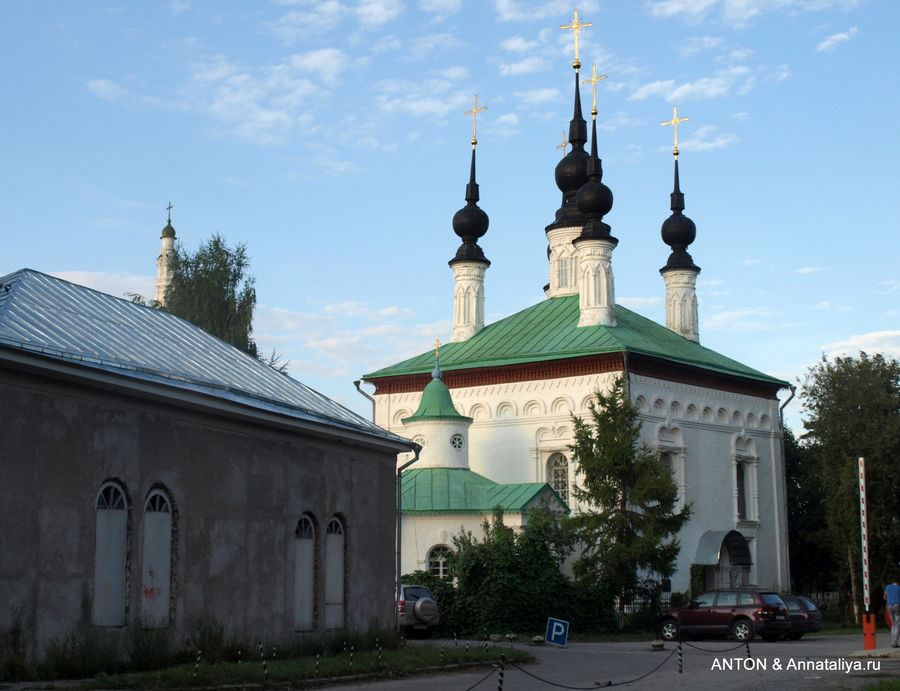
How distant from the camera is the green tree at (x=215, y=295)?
143ft

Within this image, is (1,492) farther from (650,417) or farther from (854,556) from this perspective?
(854,556)

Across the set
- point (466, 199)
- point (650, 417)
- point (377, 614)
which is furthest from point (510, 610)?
point (466, 199)

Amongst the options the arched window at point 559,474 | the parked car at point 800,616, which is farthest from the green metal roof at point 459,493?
the parked car at point 800,616

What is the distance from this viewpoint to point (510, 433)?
123ft

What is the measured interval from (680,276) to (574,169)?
19.0 ft

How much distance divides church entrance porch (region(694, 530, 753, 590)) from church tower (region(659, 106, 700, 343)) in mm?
9377

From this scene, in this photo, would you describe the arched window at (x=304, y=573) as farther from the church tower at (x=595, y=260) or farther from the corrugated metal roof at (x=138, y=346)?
the church tower at (x=595, y=260)

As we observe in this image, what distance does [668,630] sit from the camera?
26234mm

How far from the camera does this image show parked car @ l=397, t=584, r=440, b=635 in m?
24.6

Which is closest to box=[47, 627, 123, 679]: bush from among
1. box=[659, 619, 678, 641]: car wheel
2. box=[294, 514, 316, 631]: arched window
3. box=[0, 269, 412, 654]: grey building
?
box=[0, 269, 412, 654]: grey building

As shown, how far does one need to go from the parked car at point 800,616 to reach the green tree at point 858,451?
394 inches

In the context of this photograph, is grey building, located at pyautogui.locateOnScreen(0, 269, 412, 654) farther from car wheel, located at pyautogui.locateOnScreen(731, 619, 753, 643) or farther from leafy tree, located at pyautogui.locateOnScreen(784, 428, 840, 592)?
leafy tree, located at pyautogui.locateOnScreen(784, 428, 840, 592)

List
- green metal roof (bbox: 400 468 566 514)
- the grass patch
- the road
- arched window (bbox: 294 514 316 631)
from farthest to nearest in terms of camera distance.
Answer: green metal roof (bbox: 400 468 566 514) < arched window (bbox: 294 514 316 631) < the road < the grass patch

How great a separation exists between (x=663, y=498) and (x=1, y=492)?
19237 mm
